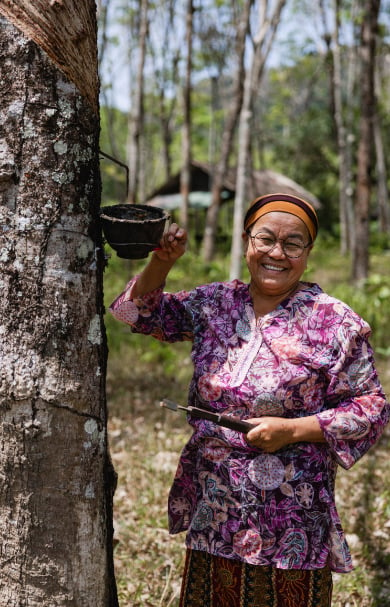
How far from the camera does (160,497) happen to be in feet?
12.6

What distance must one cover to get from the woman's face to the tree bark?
1.70ft

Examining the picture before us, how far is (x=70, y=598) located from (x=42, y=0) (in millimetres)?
1570

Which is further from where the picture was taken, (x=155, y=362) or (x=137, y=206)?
(x=155, y=362)

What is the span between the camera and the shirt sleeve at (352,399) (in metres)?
1.76

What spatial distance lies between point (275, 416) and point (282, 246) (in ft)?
1.71

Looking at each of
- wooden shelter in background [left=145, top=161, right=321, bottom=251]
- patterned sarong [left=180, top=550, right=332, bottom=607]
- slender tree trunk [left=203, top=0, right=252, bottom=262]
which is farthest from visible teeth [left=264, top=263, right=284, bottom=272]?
wooden shelter in background [left=145, top=161, right=321, bottom=251]

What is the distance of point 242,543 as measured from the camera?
1.84m

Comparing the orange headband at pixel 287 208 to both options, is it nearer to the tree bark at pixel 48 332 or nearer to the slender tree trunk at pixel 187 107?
the tree bark at pixel 48 332

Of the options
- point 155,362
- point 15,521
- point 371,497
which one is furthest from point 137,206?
point 155,362

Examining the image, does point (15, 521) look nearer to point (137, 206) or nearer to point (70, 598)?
point (70, 598)

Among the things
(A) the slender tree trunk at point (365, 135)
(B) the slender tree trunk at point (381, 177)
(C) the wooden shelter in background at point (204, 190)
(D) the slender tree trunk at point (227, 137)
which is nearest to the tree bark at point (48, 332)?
(D) the slender tree trunk at point (227, 137)

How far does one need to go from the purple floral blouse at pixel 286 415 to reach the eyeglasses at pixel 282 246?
13cm

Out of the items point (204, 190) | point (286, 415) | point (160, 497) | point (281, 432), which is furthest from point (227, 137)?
point (281, 432)

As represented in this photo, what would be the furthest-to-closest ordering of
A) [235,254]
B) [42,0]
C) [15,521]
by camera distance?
[235,254]
[15,521]
[42,0]
